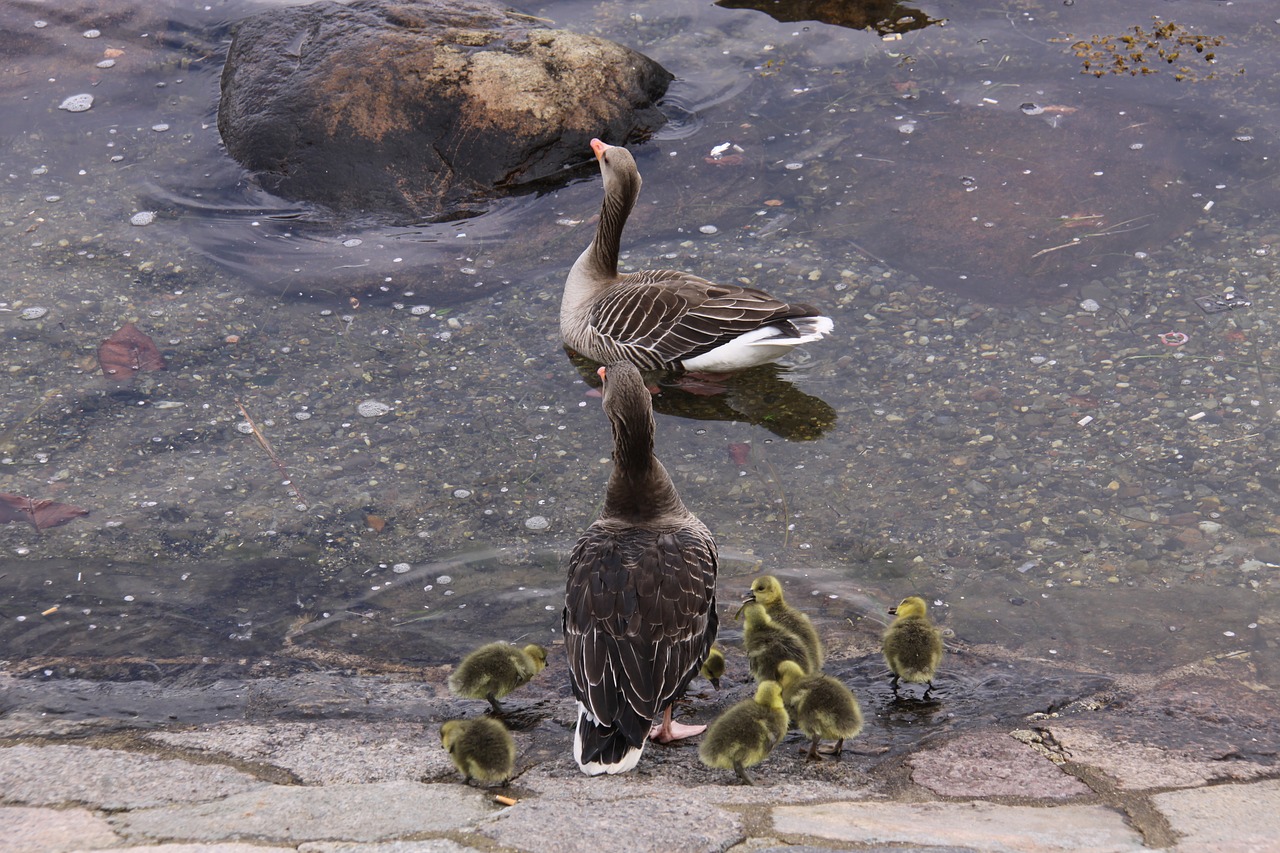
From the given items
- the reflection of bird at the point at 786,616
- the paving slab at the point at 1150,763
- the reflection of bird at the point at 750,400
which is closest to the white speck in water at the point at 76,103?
the reflection of bird at the point at 750,400

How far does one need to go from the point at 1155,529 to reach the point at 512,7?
9.56 metres

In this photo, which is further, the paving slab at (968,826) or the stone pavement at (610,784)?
the stone pavement at (610,784)

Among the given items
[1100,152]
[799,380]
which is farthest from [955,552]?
[1100,152]

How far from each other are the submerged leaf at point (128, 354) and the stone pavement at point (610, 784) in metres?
3.18

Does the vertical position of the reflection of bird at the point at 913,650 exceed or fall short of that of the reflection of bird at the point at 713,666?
it exceeds it

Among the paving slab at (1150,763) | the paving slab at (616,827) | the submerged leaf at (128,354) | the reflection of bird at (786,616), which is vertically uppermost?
the paving slab at (616,827)

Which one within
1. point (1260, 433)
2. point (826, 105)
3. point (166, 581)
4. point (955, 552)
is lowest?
point (166, 581)

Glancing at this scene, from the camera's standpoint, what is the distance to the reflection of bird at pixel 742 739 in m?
4.52

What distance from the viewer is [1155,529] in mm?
6609

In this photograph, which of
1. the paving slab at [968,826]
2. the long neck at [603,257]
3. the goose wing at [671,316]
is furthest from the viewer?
the long neck at [603,257]

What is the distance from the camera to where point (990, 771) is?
445 centimetres

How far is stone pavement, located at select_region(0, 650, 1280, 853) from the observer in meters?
3.62

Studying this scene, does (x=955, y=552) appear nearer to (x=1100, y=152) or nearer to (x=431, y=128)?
(x=1100, y=152)

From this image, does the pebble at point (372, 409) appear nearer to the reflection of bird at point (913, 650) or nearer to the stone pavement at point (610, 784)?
the stone pavement at point (610, 784)
